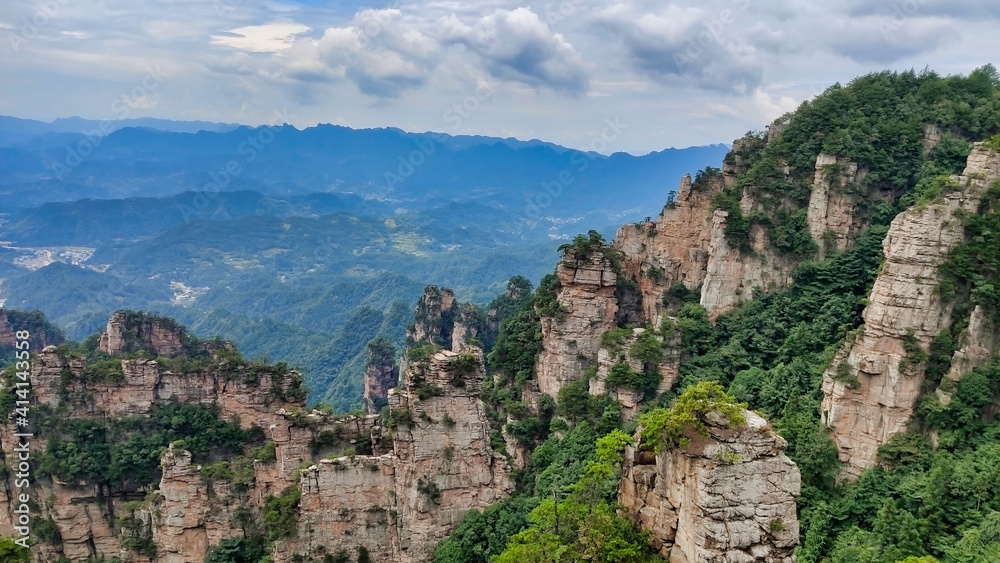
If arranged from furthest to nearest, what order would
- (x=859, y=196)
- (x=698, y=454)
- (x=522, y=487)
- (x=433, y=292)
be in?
(x=433, y=292)
(x=859, y=196)
(x=522, y=487)
(x=698, y=454)

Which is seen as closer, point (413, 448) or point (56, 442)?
point (413, 448)

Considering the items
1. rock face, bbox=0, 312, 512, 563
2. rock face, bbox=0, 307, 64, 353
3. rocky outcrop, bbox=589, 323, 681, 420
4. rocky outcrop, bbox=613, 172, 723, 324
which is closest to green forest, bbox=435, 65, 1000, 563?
rocky outcrop, bbox=589, 323, 681, 420

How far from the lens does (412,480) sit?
28.9 m

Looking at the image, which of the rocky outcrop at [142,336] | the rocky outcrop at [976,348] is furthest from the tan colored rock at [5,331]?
the rocky outcrop at [976,348]

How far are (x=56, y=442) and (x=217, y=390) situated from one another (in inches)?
341

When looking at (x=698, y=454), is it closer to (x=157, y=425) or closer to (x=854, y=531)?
(x=854, y=531)

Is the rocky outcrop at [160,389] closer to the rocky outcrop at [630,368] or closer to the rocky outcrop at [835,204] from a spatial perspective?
the rocky outcrop at [630,368]

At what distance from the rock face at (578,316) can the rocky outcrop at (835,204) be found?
36.8 ft

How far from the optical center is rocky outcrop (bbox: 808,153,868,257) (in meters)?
33.9

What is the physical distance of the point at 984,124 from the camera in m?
32.5

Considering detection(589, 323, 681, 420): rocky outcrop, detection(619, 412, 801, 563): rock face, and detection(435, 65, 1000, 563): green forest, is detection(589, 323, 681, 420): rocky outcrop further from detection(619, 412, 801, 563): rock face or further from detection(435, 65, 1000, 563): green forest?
detection(619, 412, 801, 563): rock face

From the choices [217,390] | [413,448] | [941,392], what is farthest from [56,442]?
[941,392]

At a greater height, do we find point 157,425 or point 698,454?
point 698,454

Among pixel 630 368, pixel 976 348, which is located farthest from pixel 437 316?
pixel 976 348
